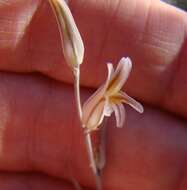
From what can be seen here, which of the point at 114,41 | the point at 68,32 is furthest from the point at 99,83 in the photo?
the point at 68,32

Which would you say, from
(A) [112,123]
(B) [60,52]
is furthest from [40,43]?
(A) [112,123]

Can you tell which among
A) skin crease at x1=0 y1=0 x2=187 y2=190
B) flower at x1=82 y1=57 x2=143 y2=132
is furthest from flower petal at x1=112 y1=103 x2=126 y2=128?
skin crease at x1=0 y1=0 x2=187 y2=190

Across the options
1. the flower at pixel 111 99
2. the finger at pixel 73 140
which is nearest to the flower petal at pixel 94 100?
the flower at pixel 111 99

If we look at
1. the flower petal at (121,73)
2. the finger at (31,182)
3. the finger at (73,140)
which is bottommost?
the finger at (31,182)

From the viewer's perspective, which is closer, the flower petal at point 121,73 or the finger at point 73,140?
the flower petal at point 121,73

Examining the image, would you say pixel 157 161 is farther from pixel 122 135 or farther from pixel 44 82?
pixel 44 82

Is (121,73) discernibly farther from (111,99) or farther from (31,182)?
(31,182)

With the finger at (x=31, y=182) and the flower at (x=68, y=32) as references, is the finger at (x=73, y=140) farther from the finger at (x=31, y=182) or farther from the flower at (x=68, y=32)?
the flower at (x=68, y=32)
